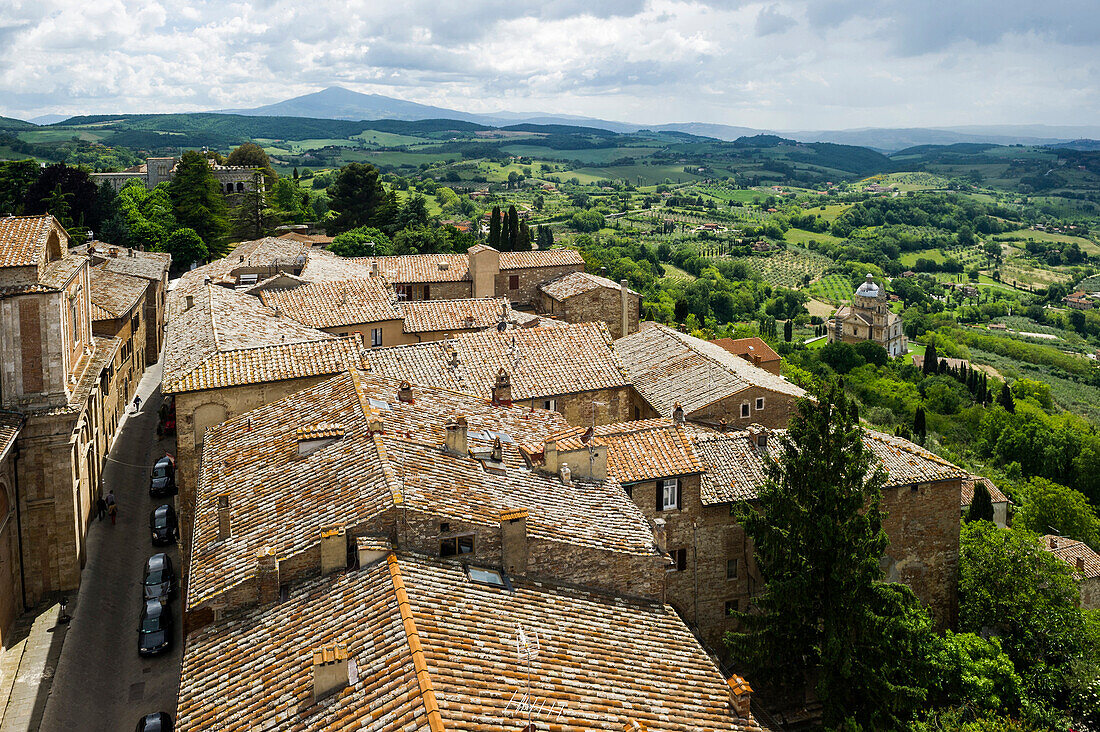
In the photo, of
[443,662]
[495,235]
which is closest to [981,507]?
[495,235]

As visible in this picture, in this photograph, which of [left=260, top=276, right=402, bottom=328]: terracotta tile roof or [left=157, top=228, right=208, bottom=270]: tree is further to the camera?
[left=157, top=228, right=208, bottom=270]: tree

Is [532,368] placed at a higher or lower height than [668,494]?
higher

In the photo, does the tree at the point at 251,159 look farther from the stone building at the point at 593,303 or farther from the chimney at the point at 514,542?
the chimney at the point at 514,542

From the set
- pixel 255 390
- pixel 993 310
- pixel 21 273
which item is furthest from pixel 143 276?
pixel 993 310

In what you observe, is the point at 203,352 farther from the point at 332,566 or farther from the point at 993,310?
the point at 993,310

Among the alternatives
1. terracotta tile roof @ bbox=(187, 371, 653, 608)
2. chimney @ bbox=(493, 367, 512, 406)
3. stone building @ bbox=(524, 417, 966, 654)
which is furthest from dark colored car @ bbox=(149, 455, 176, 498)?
stone building @ bbox=(524, 417, 966, 654)

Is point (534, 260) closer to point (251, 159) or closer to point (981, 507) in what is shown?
point (981, 507)

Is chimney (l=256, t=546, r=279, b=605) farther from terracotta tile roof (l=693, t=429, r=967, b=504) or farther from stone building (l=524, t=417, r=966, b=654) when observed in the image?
terracotta tile roof (l=693, t=429, r=967, b=504)
